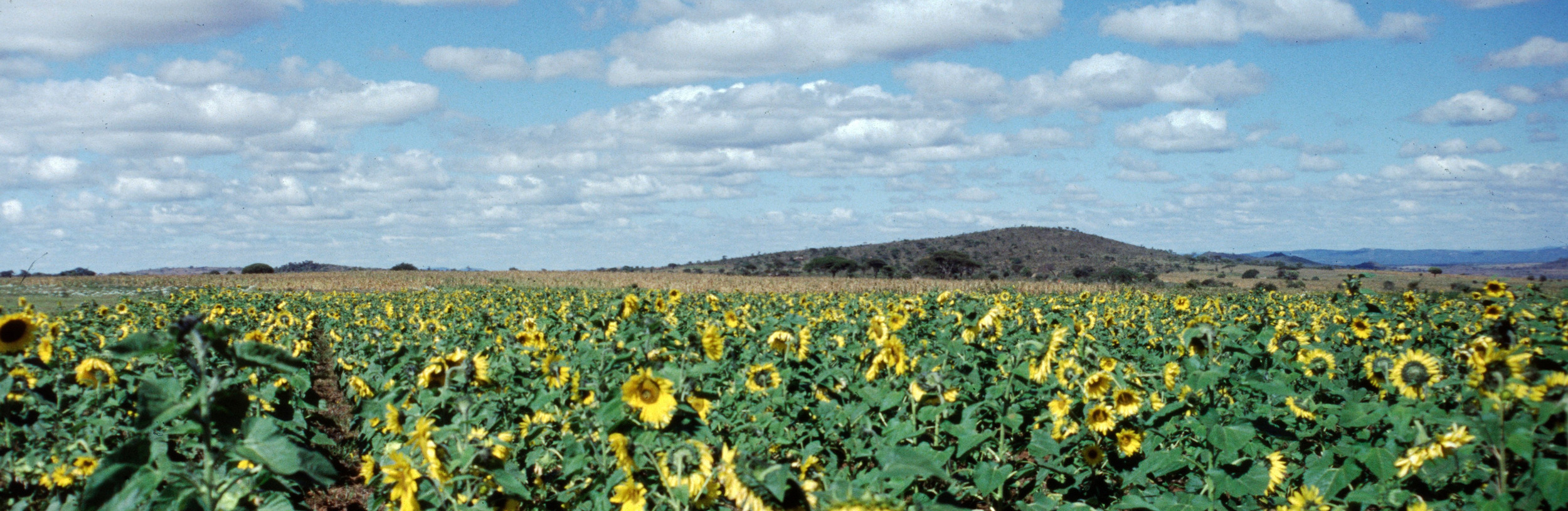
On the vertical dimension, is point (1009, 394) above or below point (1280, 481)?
above

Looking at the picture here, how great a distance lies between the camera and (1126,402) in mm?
5090

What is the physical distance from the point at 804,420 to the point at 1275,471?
284 centimetres

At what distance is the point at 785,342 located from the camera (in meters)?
6.35

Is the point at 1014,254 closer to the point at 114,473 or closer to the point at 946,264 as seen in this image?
the point at 946,264

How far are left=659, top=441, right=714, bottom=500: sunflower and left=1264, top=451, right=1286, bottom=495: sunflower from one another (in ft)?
9.83

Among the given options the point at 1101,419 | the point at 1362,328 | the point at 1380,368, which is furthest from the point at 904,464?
the point at 1362,328

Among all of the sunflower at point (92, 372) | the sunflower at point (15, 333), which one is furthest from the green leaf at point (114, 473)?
the sunflower at point (92, 372)

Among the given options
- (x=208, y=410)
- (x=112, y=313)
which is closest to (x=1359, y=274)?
(x=208, y=410)

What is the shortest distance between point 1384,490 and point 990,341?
3279 millimetres

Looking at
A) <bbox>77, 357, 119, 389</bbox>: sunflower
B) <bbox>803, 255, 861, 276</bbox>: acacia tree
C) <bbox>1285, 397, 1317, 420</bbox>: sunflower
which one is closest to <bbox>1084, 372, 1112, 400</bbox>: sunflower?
<bbox>1285, 397, 1317, 420</bbox>: sunflower

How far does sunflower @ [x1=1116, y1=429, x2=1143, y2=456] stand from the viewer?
5133 millimetres

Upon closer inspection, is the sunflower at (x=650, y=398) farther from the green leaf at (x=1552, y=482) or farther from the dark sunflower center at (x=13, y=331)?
the dark sunflower center at (x=13, y=331)

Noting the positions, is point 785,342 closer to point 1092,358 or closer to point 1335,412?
point 1092,358

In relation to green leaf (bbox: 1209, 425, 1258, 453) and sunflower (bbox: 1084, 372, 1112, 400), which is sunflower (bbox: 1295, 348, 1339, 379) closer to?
sunflower (bbox: 1084, 372, 1112, 400)
